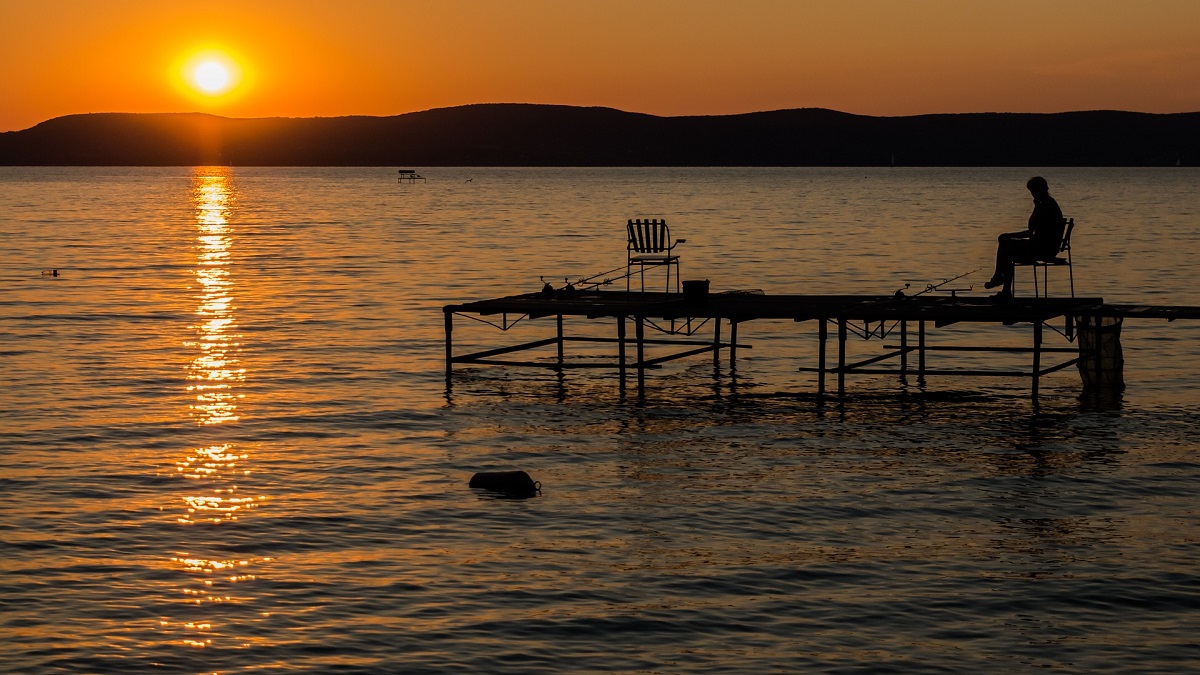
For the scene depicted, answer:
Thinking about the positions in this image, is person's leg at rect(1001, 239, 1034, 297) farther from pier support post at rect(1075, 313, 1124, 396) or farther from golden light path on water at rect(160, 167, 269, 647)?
golden light path on water at rect(160, 167, 269, 647)

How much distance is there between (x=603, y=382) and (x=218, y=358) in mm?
9138

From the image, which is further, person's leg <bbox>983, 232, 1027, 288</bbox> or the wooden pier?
the wooden pier

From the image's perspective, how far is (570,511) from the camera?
18828 millimetres

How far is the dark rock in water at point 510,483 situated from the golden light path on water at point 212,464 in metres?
2.73

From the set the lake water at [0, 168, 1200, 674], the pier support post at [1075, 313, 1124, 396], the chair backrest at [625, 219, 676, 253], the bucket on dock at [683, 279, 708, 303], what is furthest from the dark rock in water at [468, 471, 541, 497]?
the pier support post at [1075, 313, 1124, 396]

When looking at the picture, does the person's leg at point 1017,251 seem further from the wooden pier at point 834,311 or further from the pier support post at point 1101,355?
the pier support post at point 1101,355

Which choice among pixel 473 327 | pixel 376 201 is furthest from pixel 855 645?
pixel 376 201

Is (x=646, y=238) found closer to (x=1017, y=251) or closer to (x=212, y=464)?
(x=1017, y=251)

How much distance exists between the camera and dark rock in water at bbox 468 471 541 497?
64.5ft

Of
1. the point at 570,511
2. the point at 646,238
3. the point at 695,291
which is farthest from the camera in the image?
the point at 646,238

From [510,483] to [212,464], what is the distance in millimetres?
4688

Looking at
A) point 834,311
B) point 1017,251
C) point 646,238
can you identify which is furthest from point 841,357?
point 646,238

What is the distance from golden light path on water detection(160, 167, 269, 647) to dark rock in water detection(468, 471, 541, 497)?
273 centimetres

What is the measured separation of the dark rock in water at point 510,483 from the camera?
19.7 metres
